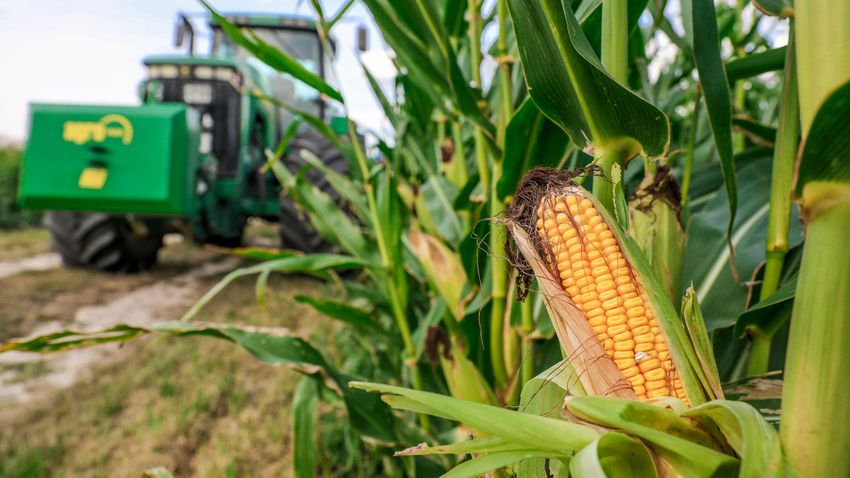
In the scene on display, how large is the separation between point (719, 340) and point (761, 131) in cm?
31

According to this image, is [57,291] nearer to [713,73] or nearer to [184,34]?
[184,34]

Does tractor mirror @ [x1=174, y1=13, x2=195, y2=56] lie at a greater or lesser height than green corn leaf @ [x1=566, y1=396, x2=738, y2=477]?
greater

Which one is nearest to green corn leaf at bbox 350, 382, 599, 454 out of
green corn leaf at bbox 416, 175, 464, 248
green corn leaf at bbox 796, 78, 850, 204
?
green corn leaf at bbox 796, 78, 850, 204

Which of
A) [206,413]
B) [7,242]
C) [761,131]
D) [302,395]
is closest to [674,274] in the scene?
[761,131]

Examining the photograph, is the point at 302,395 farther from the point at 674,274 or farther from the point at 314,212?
the point at 674,274

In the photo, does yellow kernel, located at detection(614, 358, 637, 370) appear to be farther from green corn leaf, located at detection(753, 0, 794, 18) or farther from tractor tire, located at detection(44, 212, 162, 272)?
tractor tire, located at detection(44, 212, 162, 272)

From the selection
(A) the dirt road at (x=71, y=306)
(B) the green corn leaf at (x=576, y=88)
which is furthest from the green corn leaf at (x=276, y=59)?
(A) the dirt road at (x=71, y=306)

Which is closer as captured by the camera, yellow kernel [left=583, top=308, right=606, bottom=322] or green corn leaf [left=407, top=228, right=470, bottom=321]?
yellow kernel [left=583, top=308, right=606, bottom=322]

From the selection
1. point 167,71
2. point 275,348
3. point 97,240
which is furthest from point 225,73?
point 275,348

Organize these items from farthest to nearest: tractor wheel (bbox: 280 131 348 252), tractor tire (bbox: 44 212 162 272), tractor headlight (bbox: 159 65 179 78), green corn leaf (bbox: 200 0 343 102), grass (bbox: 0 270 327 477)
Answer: tractor headlight (bbox: 159 65 179 78), tractor tire (bbox: 44 212 162 272), tractor wheel (bbox: 280 131 348 252), grass (bbox: 0 270 327 477), green corn leaf (bbox: 200 0 343 102)

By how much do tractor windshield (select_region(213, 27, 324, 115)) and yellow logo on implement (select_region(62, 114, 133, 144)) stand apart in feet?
5.75

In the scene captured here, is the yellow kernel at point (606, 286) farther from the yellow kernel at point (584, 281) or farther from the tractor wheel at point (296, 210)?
the tractor wheel at point (296, 210)

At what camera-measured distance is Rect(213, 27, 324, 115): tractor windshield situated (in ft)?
15.9

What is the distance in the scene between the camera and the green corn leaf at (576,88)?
474 millimetres
